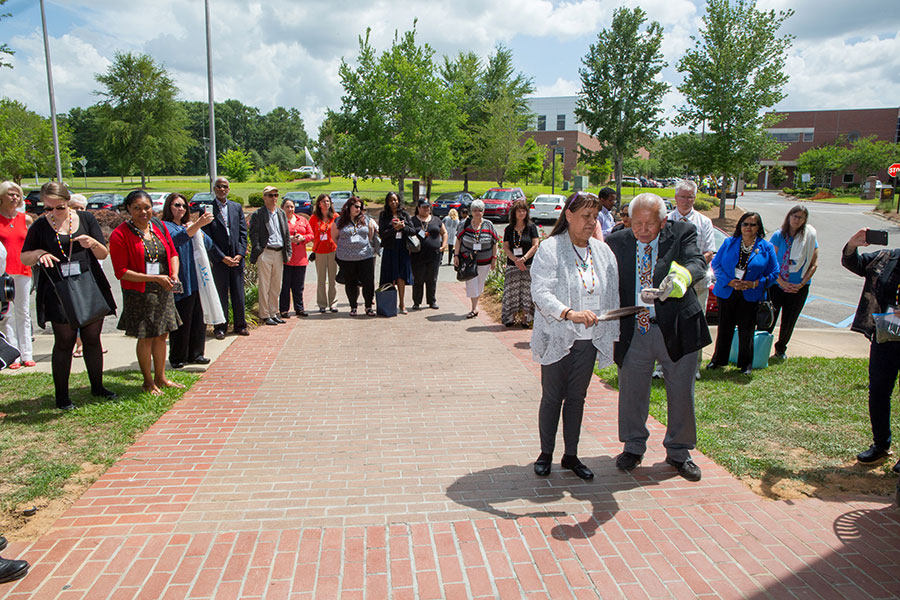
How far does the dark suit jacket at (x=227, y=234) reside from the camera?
7.72 m

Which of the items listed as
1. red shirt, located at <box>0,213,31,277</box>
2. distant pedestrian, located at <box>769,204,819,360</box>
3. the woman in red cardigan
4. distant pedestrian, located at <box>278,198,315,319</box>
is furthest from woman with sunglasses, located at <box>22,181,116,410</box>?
distant pedestrian, located at <box>769,204,819,360</box>

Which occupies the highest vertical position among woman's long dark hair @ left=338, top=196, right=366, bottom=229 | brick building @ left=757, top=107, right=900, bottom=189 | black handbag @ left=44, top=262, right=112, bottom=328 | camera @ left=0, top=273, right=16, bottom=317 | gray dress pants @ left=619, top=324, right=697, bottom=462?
brick building @ left=757, top=107, right=900, bottom=189

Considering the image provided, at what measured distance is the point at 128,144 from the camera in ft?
180

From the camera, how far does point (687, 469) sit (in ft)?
13.8

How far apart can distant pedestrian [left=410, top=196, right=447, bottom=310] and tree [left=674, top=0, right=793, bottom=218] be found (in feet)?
78.7

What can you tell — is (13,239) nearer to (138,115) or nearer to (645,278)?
(645,278)

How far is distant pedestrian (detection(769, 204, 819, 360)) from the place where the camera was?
7012 millimetres

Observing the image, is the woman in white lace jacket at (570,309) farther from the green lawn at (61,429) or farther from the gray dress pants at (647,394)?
the green lawn at (61,429)

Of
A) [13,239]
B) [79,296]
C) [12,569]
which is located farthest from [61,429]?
[13,239]

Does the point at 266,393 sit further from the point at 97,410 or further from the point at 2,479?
the point at 2,479

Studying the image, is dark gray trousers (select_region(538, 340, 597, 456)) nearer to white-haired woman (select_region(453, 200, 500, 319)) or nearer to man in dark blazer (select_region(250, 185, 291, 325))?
white-haired woman (select_region(453, 200, 500, 319))

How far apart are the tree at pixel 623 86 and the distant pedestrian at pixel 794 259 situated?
34498 millimetres

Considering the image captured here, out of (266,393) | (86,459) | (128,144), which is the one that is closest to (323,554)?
(86,459)

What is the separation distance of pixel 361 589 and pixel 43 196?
427cm
